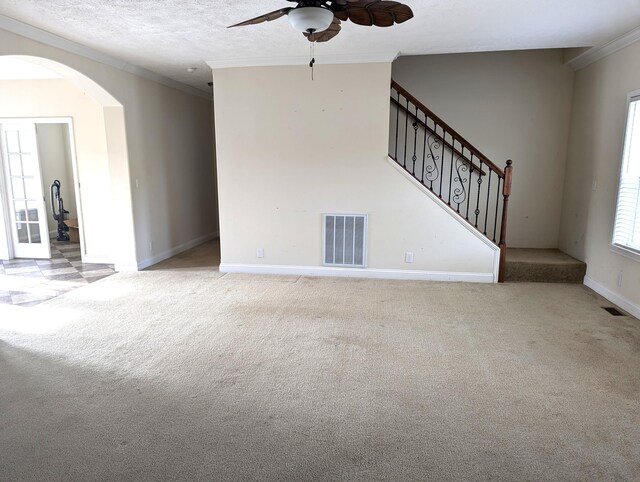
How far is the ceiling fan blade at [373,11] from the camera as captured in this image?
2.03m

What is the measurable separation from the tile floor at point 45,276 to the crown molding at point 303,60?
3.05 m

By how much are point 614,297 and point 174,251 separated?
5726mm

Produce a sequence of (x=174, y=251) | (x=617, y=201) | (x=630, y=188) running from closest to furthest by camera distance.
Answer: (x=630, y=188), (x=617, y=201), (x=174, y=251)

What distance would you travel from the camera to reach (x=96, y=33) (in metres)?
3.78

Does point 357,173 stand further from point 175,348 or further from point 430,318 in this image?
point 175,348

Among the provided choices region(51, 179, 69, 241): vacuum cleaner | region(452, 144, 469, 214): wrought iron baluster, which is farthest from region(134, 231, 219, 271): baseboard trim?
region(452, 144, 469, 214): wrought iron baluster

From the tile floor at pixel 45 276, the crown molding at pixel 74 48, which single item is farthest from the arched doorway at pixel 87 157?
the crown molding at pixel 74 48

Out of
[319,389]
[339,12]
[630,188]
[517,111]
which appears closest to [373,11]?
[339,12]

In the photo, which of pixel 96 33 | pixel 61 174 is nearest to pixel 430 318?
pixel 96 33

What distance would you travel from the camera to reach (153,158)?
18.8 feet

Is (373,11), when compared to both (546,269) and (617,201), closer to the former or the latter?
(617,201)

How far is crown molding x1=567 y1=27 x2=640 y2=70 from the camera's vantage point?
3797 mm

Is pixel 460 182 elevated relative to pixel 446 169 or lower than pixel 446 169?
lower

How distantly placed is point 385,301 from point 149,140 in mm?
3893
